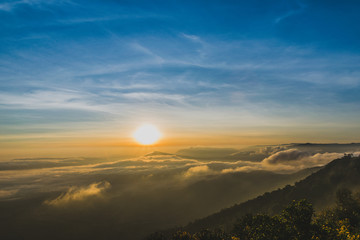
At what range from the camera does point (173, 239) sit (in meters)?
62.7

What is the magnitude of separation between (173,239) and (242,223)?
21327 mm

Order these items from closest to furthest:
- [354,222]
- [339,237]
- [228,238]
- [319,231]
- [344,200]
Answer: [339,237], [319,231], [228,238], [354,222], [344,200]

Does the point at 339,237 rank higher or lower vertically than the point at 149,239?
higher

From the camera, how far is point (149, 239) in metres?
66.2

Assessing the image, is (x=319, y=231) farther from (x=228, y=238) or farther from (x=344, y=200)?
(x=344, y=200)

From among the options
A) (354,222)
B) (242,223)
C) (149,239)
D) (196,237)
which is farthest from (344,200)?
(149,239)

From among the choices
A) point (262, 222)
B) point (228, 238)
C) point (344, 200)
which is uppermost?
point (262, 222)

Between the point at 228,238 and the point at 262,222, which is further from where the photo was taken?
the point at 228,238

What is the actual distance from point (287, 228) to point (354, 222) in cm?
4786

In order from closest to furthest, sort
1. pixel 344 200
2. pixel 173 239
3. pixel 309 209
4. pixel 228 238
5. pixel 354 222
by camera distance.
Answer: pixel 309 209 → pixel 173 239 → pixel 228 238 → pixel 354 222 → pixel 344 200

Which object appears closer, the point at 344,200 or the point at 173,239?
the point at 173,239

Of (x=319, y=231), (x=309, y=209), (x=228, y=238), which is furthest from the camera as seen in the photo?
(x=228, y=238)

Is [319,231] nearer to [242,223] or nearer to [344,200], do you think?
[242,223]

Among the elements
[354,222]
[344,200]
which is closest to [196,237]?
[354,222]
